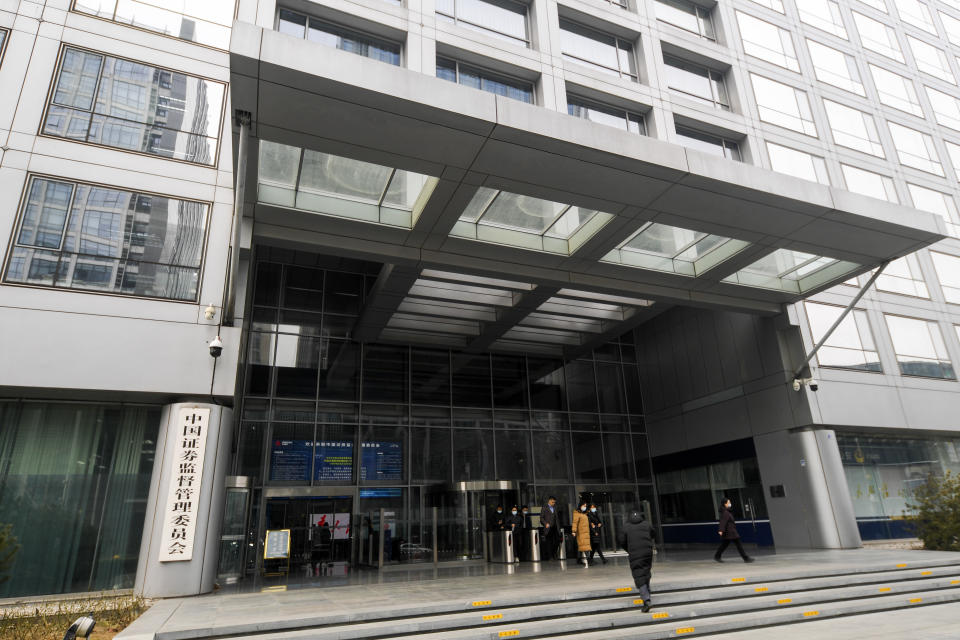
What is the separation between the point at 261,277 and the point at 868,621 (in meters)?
18.0

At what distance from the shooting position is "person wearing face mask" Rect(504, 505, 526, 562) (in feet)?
57.4

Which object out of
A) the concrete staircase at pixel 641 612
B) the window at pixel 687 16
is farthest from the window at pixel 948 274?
the concrete staircase at pixel 641 612

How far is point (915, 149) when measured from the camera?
80.0 feet

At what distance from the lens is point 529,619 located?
841 cm

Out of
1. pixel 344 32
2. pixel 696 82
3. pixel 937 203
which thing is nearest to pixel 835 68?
pixel 937 203

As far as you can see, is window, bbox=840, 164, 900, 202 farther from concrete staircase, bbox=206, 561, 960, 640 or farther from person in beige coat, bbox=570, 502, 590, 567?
person in beige coat, bbox=570, 502, 590, 567

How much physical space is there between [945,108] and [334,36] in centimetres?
2739

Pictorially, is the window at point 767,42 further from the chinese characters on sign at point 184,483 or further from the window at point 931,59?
the chinese characters on sign at point 184,483

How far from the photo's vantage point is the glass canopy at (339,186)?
11750 millimetres

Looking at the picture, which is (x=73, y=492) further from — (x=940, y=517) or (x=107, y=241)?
(x=940, y=517)

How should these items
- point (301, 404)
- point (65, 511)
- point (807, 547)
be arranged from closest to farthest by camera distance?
point (65, 511), point (807, 547), point (301, 404)

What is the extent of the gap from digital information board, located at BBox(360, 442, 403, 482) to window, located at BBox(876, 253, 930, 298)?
59.3ft

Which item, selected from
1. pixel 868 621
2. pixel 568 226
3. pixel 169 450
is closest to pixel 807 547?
pixel 868 621

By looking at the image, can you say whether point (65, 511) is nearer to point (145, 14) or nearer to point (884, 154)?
point (145, 14)
